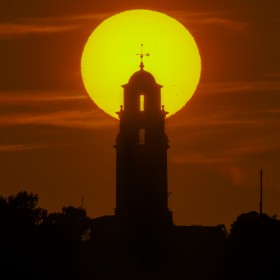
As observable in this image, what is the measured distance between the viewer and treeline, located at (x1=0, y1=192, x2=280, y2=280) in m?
116

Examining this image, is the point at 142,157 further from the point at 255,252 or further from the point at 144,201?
the point at 255,252

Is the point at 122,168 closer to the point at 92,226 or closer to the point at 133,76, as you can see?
the point at 133,76

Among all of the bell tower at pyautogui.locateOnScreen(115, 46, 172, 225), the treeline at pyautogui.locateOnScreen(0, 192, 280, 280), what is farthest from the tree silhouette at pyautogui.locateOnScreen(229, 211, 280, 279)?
the bell tower at pyautogui.locateOnScreen(115, 46, 172, 225)

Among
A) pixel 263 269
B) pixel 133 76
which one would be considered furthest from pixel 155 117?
pixel 263 269

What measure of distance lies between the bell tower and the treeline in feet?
8.00

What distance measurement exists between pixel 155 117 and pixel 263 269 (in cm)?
1267

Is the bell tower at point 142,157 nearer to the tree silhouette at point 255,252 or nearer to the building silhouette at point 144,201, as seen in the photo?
the building silhouette at point 144,201

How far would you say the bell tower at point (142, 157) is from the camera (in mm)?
125750

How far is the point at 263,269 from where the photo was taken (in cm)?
11725

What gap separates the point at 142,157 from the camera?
12794 cm

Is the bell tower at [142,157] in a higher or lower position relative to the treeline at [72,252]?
higher

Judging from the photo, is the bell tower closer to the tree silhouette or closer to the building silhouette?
the building silhouette

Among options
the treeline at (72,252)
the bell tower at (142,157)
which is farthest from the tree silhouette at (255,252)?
the bell tower at (142,157)

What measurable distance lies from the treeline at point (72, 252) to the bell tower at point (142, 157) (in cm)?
244
